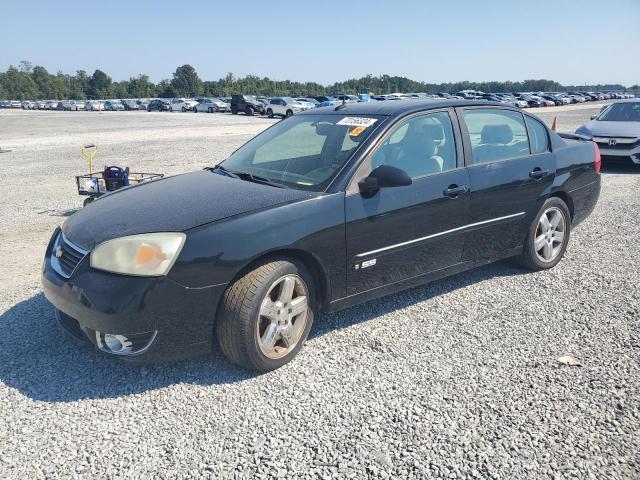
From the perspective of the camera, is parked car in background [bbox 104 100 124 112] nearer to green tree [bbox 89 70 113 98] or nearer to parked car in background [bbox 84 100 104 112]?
parked car in background [bbox 84 100 104 112]

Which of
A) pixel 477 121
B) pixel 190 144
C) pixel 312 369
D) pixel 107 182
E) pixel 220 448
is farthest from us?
pixel 190 144

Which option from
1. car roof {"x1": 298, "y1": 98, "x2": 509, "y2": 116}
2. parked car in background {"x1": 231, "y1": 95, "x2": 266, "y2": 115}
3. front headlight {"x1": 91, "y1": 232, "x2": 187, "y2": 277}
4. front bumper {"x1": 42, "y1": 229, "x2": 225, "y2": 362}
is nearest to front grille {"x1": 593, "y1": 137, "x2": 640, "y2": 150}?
car roof {"x1": 298, "y1": 98, "x2": 509, "y2": 116}

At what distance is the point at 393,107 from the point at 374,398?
236 cm

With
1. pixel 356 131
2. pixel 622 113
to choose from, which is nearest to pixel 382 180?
pixel 356 131

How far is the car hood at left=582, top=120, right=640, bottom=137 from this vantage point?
10742mm

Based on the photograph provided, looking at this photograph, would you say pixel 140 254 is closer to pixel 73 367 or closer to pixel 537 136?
pixel 73 367

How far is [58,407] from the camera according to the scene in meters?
2.91

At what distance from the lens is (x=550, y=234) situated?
16.7 feet

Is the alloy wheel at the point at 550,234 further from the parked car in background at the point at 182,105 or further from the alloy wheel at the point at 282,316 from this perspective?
the parked car in background at the point at 182,105

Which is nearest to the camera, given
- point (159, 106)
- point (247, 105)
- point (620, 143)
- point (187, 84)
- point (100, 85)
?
point (620, 143)

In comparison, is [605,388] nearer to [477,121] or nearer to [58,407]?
[477,121]

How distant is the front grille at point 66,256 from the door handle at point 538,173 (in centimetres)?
379

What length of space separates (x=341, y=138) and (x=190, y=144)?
46.4ft

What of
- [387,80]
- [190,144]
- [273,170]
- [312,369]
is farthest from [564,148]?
[387,80]
